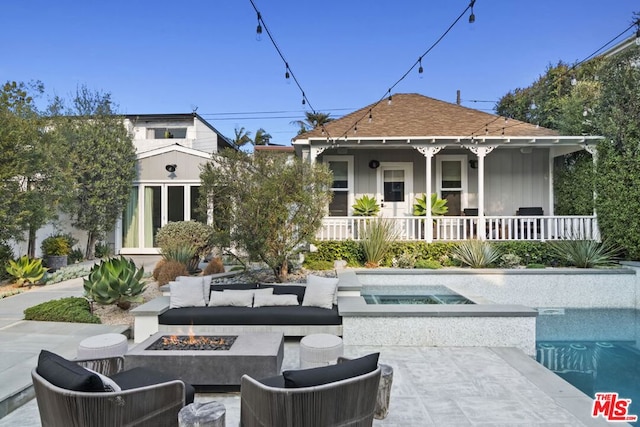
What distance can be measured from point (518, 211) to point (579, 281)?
3082mm

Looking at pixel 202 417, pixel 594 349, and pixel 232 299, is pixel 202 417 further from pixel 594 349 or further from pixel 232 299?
pixel 594 349

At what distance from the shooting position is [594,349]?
19.6 ft

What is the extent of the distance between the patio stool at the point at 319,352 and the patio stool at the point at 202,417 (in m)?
1.48

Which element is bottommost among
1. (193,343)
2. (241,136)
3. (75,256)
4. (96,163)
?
(193,343)

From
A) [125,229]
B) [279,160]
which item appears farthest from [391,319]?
[125,229]

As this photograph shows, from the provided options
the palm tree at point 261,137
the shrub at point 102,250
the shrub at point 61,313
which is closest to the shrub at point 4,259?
the shrub at point 102,250

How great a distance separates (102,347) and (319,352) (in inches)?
85.6

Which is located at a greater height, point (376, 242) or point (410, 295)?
point (376, 242)

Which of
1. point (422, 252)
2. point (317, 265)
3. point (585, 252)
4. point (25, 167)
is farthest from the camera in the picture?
point (422, 252)

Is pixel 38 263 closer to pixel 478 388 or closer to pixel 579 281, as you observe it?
pixel 478 388

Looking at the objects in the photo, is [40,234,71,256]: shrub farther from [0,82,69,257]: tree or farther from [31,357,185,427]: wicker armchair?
[31,357,185,427]: wicker armchair

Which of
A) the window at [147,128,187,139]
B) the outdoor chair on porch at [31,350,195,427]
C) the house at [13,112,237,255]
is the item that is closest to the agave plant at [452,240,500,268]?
the outdoor chair on porch at [31,350,195,427]

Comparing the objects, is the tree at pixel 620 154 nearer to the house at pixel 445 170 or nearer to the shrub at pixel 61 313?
the house at pixel 445 170

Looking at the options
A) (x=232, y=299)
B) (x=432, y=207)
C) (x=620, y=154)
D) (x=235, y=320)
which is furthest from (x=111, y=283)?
(x=620, y=154)
